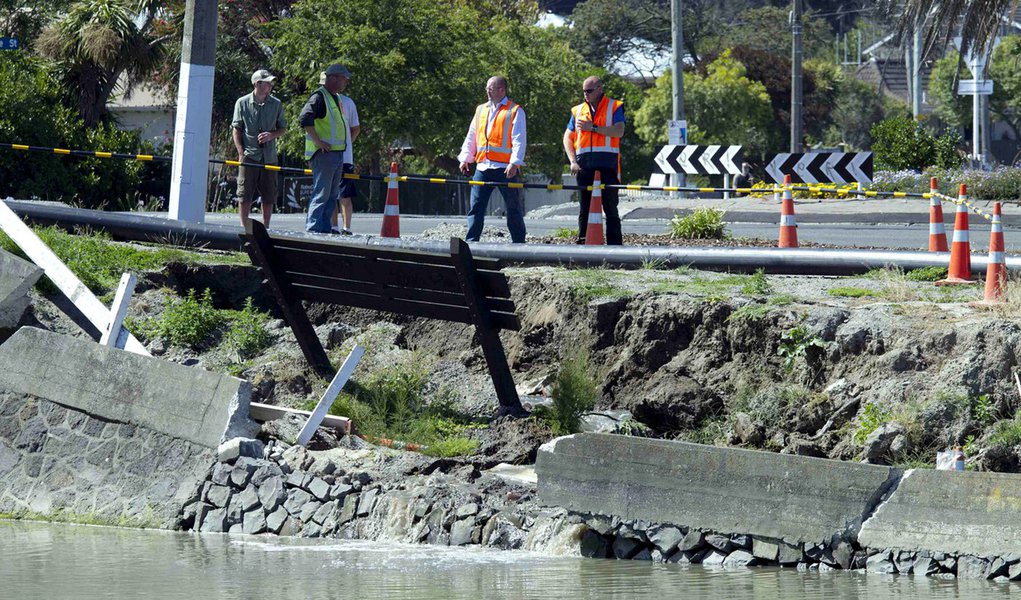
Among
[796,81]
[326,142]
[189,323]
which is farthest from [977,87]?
[189,323]

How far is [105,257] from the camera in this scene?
40.7 ft

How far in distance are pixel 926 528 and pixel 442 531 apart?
2719 mm

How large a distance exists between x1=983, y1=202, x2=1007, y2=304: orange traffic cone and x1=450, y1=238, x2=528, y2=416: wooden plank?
10.7 ft

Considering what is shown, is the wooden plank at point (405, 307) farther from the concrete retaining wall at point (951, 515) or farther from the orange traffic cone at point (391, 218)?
the orange traffic cone at point (391, 218)

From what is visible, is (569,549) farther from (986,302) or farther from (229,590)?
(986,302)

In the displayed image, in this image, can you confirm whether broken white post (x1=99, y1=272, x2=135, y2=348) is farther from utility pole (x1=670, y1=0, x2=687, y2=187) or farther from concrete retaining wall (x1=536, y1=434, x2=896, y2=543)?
utility pole (x1=670, y1=0, x2=687, y2=187)

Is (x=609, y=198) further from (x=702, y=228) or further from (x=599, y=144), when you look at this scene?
(x=702, y=228)

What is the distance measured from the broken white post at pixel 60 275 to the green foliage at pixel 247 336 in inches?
36.0

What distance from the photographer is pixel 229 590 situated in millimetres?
7410

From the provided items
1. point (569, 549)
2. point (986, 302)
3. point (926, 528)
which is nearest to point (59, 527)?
point (569, 549)

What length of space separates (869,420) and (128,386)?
4764 mm

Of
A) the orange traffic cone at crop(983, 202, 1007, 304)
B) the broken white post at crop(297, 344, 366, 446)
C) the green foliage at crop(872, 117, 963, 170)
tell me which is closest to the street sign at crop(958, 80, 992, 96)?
the green foliage at crop(872, 117, 963, 170)

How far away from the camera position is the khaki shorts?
14031 millimetres

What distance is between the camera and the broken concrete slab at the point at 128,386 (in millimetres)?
9516
